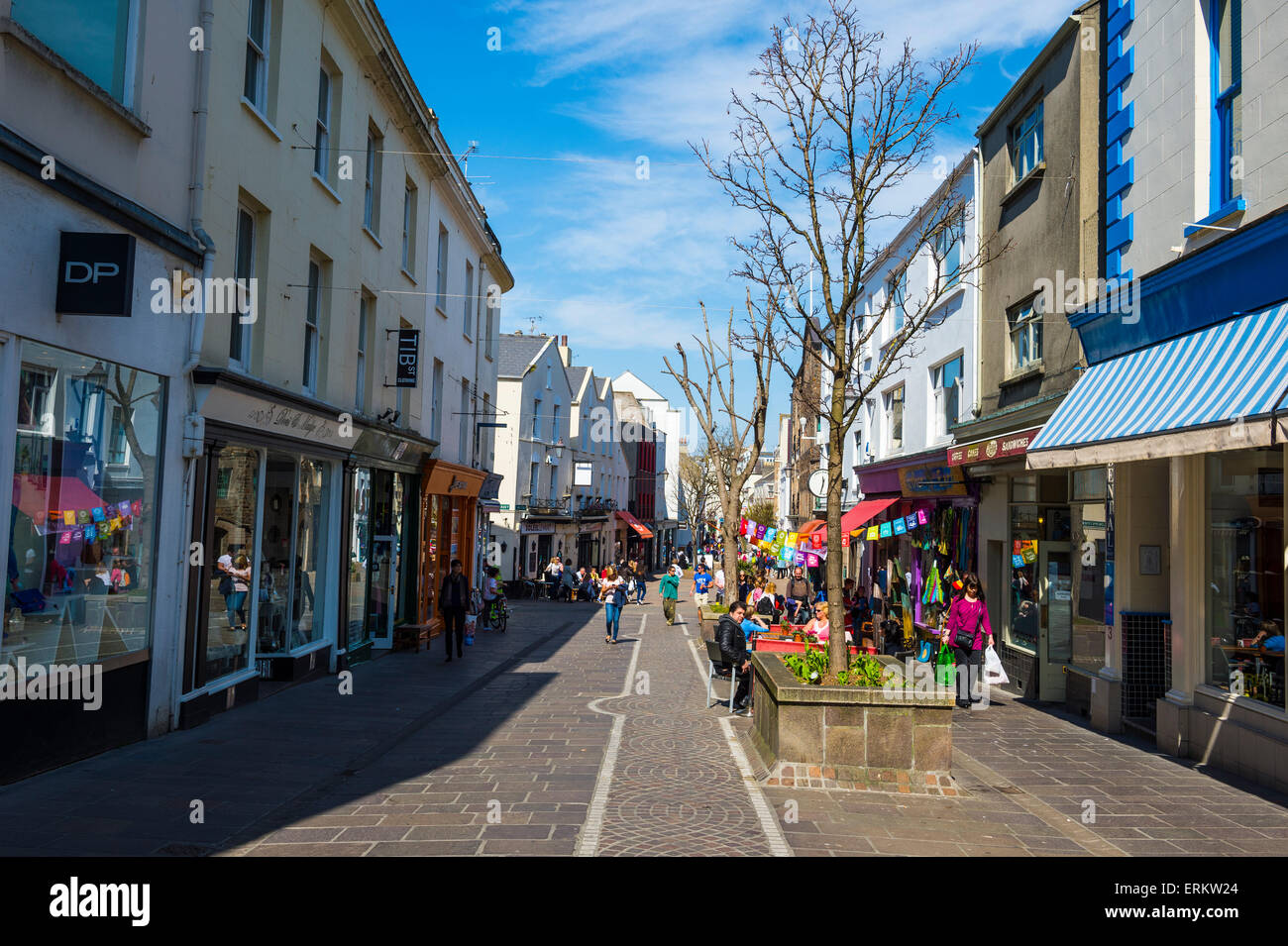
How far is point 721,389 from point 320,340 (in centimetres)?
1679

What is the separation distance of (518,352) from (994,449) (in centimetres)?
3089

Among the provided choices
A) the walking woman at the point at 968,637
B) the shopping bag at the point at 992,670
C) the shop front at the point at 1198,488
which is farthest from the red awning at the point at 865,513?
the shop front at the point at 1198,488

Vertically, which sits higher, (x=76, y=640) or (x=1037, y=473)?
(x=1037, y=473)

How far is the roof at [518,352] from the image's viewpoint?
40.8 meters

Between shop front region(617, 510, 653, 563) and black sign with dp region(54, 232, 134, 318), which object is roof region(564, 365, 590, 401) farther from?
black sign with dp region(54, 232, 134, 318)

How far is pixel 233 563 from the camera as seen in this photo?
11.4 m

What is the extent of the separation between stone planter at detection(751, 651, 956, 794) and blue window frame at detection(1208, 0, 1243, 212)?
5.97 m

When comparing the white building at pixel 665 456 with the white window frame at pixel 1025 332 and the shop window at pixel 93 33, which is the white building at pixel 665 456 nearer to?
the white window frame at pixel 1025 332

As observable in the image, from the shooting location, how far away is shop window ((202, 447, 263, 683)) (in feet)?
35.6

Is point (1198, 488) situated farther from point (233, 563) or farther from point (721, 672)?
point (233, 563)

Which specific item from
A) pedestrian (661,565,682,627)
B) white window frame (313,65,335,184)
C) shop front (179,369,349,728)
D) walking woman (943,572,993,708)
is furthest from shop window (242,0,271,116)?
pedestrian (661,565,682,627)

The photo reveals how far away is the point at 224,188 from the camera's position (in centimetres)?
1075
